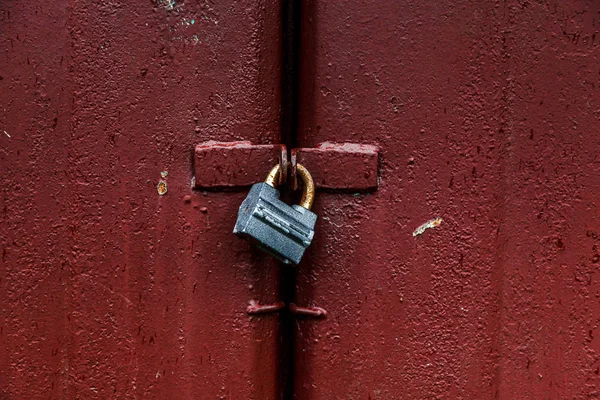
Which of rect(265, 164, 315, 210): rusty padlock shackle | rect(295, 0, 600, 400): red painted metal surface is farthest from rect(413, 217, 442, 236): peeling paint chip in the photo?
rect(265, 164, 315, 210): rusty padlock shackle

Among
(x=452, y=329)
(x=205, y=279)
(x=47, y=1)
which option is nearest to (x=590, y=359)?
(x=452, y=329)

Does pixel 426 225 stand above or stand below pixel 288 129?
below

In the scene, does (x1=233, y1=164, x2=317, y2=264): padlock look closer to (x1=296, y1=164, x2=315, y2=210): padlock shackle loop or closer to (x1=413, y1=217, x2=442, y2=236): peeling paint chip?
(x1=296, y1=164, x2=315, y2=210): padlock shackle loop

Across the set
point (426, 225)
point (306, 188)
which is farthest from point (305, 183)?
point (426, 225)

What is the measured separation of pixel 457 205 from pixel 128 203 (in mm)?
415

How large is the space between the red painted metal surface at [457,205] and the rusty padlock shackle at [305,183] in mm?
40

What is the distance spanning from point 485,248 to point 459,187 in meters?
0.08

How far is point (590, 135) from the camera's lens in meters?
0.71

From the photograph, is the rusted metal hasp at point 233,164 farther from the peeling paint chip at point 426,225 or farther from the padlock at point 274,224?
the peeling paint chip at point 426,225

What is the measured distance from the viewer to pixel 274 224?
2.05 ft

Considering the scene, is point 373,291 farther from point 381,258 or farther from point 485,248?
point 485,248

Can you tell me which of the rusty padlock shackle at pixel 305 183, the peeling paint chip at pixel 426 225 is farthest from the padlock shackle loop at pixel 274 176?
the peeling paint chip at pixel 426 225

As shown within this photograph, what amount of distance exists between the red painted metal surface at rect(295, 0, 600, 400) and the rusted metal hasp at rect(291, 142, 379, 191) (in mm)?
19

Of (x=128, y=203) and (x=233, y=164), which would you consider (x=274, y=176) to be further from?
(x=128, y=203)
